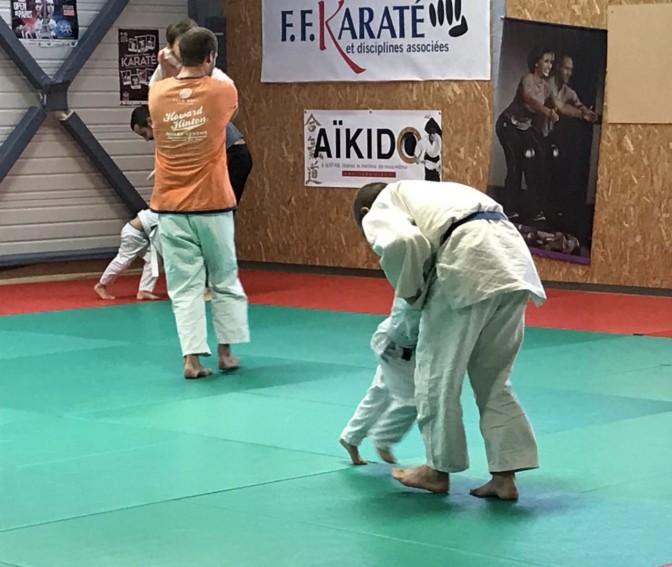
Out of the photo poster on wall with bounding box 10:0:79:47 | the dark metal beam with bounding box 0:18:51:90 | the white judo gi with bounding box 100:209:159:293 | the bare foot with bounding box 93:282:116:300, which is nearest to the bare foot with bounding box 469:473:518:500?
the white judo gi with bounding box 100:209:159:293

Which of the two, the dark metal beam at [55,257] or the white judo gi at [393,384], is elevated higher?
the white judo gi at [393,384]

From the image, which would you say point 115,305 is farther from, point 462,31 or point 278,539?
point 278,539

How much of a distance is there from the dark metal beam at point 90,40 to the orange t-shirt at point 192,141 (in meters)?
5.61

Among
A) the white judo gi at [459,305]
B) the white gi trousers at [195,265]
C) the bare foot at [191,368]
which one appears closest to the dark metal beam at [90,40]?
the white gi trousers at [195,265]

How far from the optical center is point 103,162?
45.7 feet

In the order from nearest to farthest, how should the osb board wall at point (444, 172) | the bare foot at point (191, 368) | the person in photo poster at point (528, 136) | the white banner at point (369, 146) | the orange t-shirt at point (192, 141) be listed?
1. the orange t-shirt at point (192, 141)
2. the bare foot at point (191, 368)
3. the osb board wall at point (444, 172)
4. the person in photo poster at point (528, 136)
5. the white banner at point (369, 146)

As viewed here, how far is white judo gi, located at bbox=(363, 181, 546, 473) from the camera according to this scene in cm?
502

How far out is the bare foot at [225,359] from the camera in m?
8.37

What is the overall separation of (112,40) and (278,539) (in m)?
10.2

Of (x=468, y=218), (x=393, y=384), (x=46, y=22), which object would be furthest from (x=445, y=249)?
(x=46, y=22)

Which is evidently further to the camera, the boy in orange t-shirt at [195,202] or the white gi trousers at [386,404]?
the boy in orange t-shirt at [195,202]

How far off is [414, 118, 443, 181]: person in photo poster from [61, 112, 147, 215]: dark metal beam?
3.07m

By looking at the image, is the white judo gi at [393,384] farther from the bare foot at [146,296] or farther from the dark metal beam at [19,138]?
the dark metal beam at [19,138]

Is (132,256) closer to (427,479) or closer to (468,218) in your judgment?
(427,479)
